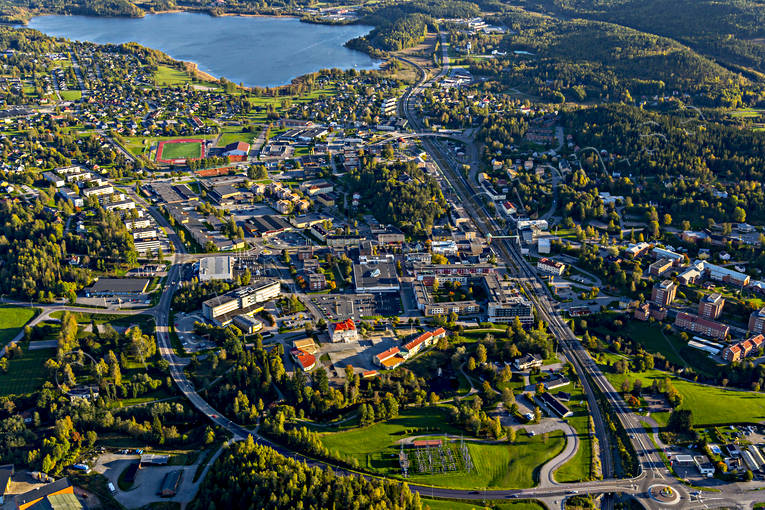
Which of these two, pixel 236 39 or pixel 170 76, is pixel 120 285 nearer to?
pixel 170 76

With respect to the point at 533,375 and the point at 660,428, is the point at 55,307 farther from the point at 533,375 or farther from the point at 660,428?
the point at 660,428

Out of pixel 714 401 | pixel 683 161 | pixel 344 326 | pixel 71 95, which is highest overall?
pixel 683 161

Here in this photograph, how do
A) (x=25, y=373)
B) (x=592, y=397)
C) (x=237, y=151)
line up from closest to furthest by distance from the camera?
1. (x=592, y=397)
2. (x=25, y=373)
3. (x=237, y=151)

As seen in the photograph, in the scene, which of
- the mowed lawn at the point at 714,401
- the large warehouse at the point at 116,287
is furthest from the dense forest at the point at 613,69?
the large warehouse at the point at 116,287

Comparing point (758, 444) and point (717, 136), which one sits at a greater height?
point (717, 136)

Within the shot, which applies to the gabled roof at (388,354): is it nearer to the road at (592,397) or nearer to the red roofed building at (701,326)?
the road at (592,397)

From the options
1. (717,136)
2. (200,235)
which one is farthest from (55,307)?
(717,136)

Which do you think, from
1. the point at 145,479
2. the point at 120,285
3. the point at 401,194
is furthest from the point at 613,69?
the point at 145,479
